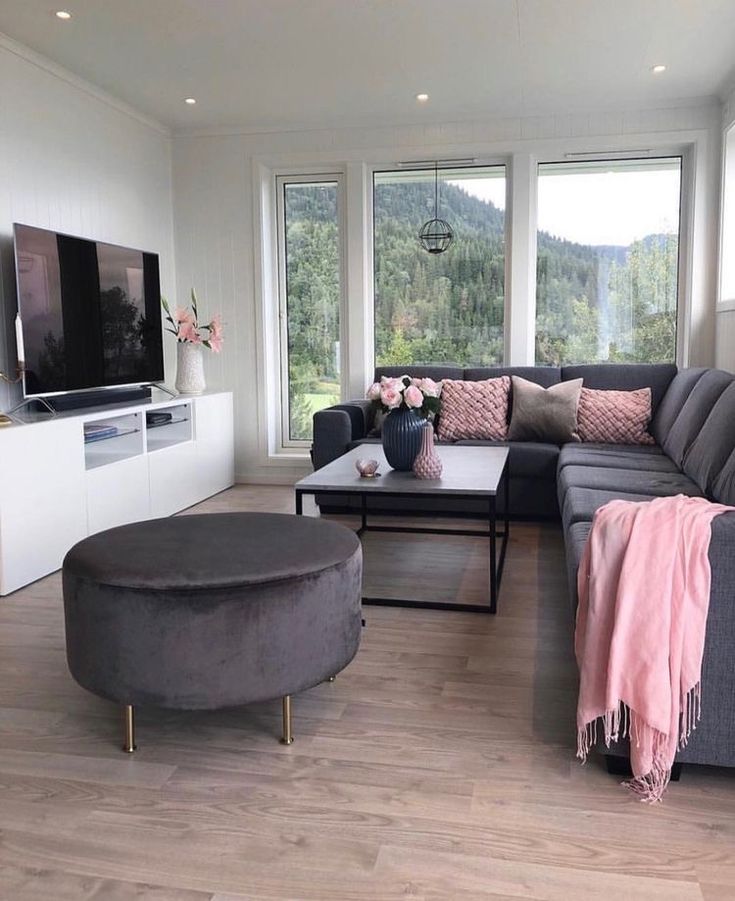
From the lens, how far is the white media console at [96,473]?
351 cm

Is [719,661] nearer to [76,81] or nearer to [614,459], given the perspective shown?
[614,459]

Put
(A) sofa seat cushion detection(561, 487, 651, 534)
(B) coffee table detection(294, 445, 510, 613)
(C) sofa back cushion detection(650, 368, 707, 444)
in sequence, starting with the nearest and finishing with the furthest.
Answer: (A) sofa seat cushion detection(561, 487, 651, 534) < (B) coffee table detection(294, 445, 510, 613) < (C) sofa back cushion detection(650, 368, 707, 444)

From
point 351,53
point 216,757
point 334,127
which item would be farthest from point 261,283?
point 216,757

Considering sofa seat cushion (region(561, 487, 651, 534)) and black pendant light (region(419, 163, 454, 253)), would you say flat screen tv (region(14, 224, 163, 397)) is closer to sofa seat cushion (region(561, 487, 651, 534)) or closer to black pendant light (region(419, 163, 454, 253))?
black pendant light (region(419, 163, 454, 253))

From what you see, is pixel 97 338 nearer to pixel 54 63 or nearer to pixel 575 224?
pixel 54 63

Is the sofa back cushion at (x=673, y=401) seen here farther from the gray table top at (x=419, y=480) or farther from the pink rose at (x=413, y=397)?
the pink rose at (x=413, y=397)

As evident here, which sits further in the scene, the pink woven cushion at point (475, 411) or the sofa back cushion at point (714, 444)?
the pink woven cushion at point (475, 411)

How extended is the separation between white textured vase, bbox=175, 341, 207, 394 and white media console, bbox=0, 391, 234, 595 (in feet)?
0.54

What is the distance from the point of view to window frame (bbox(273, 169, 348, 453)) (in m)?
5.84

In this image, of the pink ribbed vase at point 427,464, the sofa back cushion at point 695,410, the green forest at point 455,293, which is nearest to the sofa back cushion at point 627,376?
the green forest at point 455,293

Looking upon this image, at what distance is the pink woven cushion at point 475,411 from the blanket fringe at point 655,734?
3174 millimetres

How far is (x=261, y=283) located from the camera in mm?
5832

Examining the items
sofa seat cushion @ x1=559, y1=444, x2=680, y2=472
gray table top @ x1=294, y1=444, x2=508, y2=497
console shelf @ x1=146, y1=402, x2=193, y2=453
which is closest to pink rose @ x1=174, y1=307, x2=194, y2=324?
console shelf @ x1=146, y1=402, x2=193, y2=453

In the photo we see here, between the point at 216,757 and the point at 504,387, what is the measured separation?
138 inches
